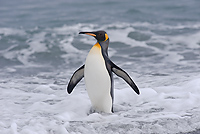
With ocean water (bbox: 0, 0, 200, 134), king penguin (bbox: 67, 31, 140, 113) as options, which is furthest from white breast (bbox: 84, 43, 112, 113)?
ocean water (bbox: 0, 0, 200, 134)

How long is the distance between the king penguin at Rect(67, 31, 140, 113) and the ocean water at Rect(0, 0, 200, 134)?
227mm

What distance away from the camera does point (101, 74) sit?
3.69 metres

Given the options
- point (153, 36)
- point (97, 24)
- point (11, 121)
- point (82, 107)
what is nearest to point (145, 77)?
point (82, 107)

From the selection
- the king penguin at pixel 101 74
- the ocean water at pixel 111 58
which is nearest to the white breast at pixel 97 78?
the king penguin at pixel 101 74

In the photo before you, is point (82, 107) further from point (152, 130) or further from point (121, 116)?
point (152, 130)

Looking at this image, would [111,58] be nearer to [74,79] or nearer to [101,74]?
[74,79]

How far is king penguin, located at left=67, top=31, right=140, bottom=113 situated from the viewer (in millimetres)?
3682

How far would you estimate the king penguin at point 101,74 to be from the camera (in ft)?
12.1

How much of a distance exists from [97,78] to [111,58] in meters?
→ 4.94

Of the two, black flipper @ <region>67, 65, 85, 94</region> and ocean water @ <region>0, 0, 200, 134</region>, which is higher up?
black flipper @ <region>67, 65, 85, 94</region>

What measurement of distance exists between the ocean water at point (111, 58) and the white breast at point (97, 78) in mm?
235

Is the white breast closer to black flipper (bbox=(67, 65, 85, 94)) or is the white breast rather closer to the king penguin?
the king penguin

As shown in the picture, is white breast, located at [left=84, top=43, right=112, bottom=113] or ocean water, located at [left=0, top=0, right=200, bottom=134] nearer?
ocean water, located at [left=0, top=0, right=200, bottom=134]

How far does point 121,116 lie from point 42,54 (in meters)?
5.96
